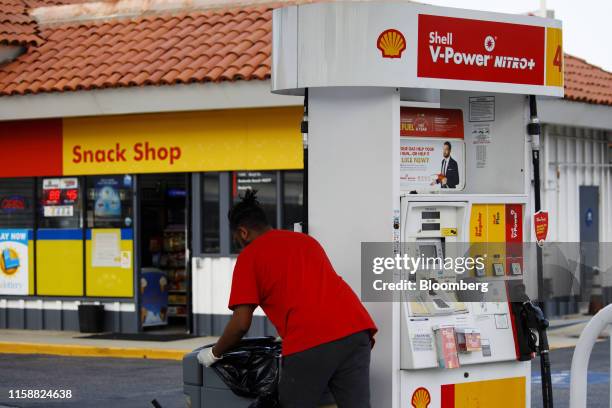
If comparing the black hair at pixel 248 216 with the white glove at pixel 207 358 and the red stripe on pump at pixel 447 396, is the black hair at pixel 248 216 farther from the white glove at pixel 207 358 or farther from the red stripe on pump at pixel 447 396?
the red stripe on pump at pixel 447 396

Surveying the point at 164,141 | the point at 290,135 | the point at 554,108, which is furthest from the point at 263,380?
the point at 554,108

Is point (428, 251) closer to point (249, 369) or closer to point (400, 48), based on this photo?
point (400, 48)

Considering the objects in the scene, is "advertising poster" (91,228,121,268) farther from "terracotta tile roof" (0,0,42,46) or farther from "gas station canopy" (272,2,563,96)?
"gas station canopy" (272,2,563,96)

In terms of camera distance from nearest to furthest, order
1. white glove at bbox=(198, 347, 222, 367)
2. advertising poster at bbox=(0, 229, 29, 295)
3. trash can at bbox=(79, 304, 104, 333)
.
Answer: white glove at bbox=(198, 347, 222, 367), trash can at bbox=(79, 304, 104, 333), advertising poster at bbox=(0, 229, 29, 295)

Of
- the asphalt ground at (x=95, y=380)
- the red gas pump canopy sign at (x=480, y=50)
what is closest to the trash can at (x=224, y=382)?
the red gas pump canopy sign at (x=480, y=50)

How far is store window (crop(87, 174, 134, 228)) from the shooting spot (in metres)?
18.1

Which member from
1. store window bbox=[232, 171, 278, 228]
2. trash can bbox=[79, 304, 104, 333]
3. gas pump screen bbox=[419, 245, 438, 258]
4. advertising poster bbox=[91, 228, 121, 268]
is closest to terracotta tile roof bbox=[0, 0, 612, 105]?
store window bbox=[232, 171, 278, 228]

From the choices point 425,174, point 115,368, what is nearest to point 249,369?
point 425,174

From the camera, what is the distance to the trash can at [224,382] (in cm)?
739

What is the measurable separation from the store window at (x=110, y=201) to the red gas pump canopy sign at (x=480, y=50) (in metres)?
10.6

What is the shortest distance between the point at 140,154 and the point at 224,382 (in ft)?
35.5

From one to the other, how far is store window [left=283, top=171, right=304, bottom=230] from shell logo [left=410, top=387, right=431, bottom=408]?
8911mm

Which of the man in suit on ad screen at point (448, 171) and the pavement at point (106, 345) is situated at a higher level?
the man in suit on ad screen at point (448, 171)

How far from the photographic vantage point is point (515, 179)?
8711 millimetres
